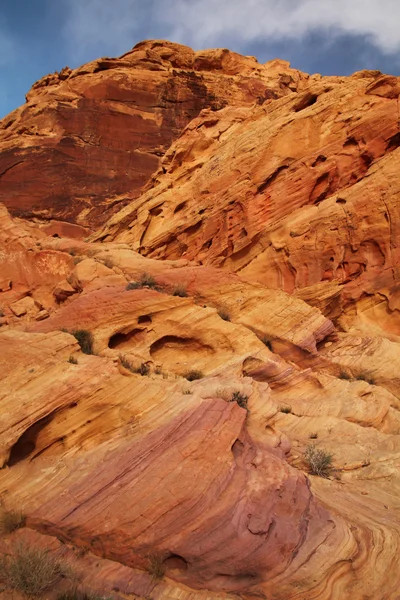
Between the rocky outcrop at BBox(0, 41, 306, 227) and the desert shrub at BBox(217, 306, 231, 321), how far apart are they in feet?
58.3

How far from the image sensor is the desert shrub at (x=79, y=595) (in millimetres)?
4773

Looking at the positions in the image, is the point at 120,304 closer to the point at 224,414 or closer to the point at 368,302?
the point at 224,414

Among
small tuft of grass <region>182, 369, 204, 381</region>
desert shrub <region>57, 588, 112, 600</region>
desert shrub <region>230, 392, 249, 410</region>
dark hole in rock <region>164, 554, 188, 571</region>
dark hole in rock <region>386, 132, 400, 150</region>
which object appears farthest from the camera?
dark hole in rock <region>386, 132, 400, 150</region>

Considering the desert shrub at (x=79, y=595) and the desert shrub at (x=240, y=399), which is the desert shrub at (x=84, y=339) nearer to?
the desert shrub at (x=240, y=399)

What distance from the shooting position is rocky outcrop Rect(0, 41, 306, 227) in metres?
27.8

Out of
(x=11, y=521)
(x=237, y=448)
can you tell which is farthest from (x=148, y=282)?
(x=11, y=521)

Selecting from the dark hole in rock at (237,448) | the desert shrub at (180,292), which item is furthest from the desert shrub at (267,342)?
the dark hole in rock at (237,448)

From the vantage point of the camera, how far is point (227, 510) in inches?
230

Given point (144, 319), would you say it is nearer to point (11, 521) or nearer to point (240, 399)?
point (240, 399)

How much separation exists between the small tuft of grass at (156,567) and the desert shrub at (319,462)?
352 centimetres

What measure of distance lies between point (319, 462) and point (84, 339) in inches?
233

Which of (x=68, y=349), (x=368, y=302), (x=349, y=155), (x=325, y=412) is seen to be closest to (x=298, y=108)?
(x=349, y=155)

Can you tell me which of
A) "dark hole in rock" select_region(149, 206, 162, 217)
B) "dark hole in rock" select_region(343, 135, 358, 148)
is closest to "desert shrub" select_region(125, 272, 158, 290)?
"dark hole in rock" select_region(149, 206, 162, 217)

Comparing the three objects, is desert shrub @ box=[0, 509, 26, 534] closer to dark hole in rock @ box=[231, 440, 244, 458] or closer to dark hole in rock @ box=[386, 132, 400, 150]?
dark hole in rock @ box=[231, 440, 244, 458]
